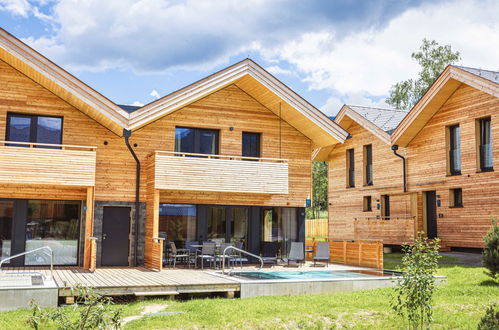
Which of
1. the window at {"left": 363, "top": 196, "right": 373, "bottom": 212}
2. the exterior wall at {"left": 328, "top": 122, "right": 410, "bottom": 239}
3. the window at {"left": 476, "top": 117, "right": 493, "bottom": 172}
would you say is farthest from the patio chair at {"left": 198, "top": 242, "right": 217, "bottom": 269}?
the window at {"left": 363, "top": 196, "right": 373, "bottom": 212}

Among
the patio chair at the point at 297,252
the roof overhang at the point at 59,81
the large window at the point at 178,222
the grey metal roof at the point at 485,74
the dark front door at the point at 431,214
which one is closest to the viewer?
the roof overhang at the point at 59,81

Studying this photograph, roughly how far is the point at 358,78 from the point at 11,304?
67560 millimetres

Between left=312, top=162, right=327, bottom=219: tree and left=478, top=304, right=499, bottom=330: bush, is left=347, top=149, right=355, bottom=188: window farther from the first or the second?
left=312, top=162, right=327, bottom=219: tree

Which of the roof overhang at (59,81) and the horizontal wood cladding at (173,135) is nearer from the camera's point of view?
the roof overhang at (59,81)

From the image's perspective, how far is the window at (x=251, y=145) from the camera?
19.2 meters

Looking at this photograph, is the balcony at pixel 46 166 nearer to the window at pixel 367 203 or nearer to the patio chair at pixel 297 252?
the patio chair at pixel 297 252

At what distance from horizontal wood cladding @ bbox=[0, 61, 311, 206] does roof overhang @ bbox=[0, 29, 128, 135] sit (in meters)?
0.41

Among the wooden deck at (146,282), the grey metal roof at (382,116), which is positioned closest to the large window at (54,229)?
the wooden deck at (146,282)

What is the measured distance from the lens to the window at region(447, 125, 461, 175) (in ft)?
69.7

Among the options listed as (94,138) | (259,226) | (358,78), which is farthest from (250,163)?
(358,78)

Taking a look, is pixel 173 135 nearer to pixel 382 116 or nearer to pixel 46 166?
pixel 46 166

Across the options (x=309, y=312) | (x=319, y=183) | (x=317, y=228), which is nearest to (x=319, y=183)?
(x=319, y=183)

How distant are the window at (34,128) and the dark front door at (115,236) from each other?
9.28 feet

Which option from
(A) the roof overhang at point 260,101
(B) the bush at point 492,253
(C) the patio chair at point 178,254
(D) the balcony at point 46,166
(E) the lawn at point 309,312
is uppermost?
(A) the roof overhang at point 260,101
